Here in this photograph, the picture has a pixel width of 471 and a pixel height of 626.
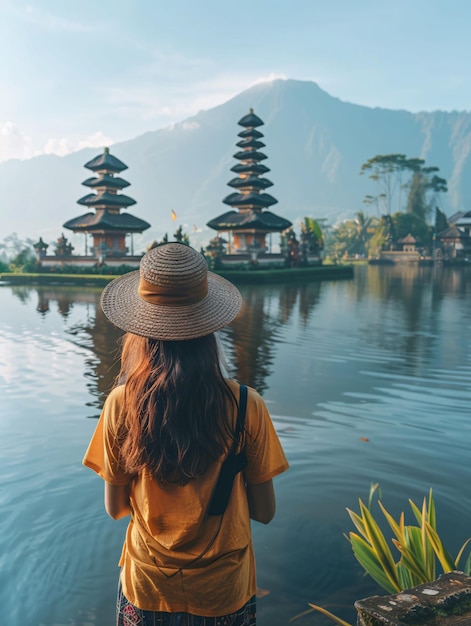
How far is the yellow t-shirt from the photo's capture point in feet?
5.14

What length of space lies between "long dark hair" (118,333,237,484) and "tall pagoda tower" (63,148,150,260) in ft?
111

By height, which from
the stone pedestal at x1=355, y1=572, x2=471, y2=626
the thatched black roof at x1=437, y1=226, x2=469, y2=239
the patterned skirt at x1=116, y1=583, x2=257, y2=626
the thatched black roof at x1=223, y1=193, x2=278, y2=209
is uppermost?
the thatched black roof at x1=223, y1=193, x2=278, y2=209

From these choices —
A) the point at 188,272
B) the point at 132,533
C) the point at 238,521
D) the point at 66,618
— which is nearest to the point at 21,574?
the point at 66,618

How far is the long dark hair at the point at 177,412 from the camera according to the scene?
1.54 metres

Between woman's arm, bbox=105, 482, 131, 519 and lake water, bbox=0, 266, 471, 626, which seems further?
lake water, bbox=0, 266, 471, 626

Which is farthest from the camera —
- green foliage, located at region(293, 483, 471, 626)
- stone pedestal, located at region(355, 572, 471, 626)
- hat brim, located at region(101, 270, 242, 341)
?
green foliage, located at region(293, 483, 471, 626)

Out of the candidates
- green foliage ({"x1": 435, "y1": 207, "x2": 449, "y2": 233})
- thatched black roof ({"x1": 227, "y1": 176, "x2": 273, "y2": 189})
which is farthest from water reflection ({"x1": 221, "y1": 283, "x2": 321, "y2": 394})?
green foliage ({"x1": 435, "y1": 207, "x2": 449, "y2": 233})

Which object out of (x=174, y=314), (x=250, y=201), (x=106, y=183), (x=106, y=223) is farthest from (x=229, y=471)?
(x=250, y=201)

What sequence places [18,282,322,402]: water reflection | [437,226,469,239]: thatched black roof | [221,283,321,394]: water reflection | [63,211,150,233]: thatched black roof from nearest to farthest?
1. [18,282,322,402]: water reflection
2. [221,283,321,394]: water reflection
3. [63,211,150,233]: thatched black roof
4. [437,226,469,239]: thatched black roof

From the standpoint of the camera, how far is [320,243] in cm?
4350

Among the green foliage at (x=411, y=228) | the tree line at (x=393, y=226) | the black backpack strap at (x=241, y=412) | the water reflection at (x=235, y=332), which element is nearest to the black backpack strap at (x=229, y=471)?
the black backpack strap at (x=241, y=412)

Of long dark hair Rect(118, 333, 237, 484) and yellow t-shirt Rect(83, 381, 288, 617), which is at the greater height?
long dark hair Rect(118, 333, 237, 484)

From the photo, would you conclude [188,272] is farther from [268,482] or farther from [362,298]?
[362,298]

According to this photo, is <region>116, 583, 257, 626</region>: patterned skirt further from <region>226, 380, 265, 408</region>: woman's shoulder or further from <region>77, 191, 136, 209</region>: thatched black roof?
<region>77, 191, 136, 209</region>: thatched black roof
